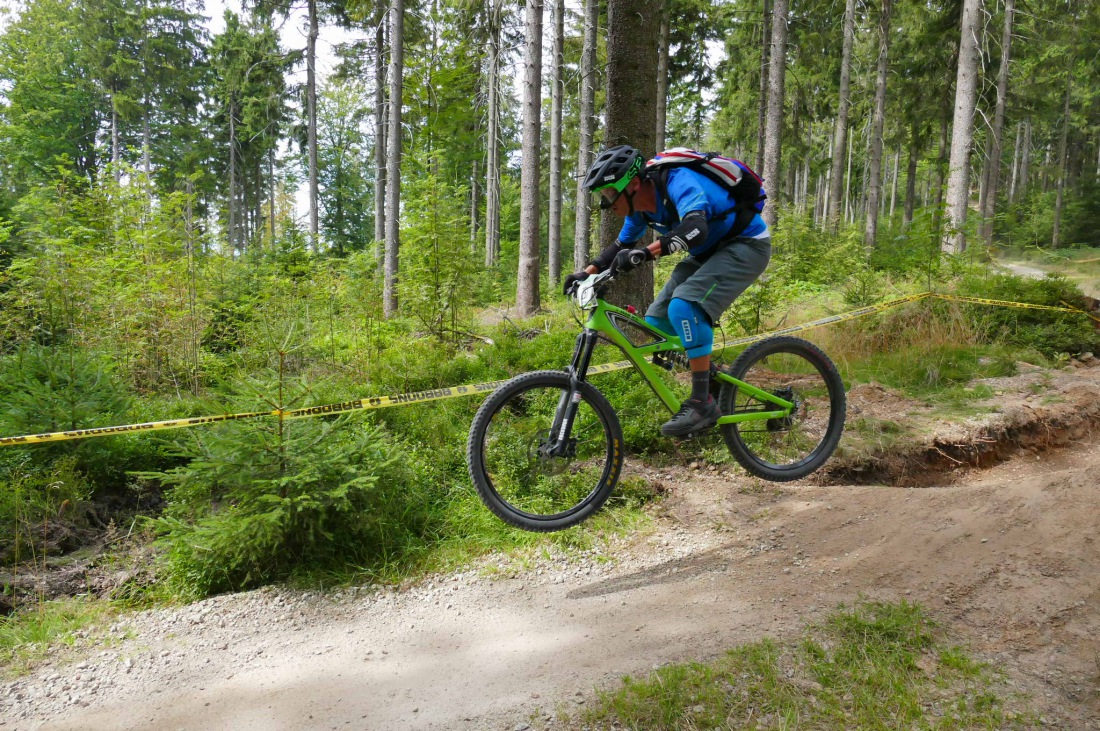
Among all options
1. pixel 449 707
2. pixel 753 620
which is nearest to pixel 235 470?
pixel 449 707

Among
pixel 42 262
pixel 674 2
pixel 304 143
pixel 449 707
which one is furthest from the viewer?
pixel 304 143

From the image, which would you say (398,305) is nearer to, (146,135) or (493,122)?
(493,122)

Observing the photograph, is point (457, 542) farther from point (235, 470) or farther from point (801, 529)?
point (801, 529)

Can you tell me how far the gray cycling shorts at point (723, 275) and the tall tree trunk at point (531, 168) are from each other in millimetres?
9467

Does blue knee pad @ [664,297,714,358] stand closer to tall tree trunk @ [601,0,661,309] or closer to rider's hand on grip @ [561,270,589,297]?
rider's hand on grip @ [561,270,589,297]

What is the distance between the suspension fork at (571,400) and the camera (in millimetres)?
3979

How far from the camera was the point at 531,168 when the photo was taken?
13469 millimetres

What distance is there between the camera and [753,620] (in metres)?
3.55

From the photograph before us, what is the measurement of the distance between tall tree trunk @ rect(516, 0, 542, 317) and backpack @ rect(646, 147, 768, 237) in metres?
9.59

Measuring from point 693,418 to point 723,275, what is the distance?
98 cm

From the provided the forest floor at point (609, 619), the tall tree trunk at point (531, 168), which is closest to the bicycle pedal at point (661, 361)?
the forest floor at point (609, 619)

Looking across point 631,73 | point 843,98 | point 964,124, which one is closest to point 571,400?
point 631,73

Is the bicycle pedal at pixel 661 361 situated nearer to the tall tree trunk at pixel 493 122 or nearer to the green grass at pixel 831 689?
the green grass at pixel 831 689

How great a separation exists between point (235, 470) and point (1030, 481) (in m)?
5.92
